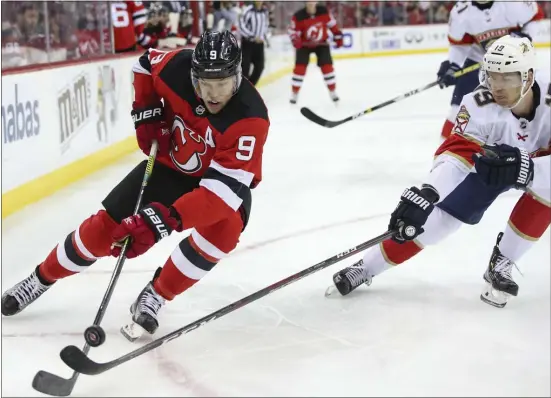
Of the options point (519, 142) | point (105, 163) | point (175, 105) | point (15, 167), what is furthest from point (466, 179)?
point (105, 163)

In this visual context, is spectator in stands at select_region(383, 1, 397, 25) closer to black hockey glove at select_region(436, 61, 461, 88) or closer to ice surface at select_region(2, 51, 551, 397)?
black hockey glove at select_region(436, 61, 461, 88)

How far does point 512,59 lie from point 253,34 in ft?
19.8

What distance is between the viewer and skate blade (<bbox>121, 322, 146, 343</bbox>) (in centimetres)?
229

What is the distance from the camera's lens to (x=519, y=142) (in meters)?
2.45

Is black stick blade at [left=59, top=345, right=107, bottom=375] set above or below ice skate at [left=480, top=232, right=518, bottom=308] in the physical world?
above

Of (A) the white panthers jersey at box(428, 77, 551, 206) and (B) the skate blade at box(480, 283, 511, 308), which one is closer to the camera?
(A) the white panthers jersey at box(428, 77, 551, 206)

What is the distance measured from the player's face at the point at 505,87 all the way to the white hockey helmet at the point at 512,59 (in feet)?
0.04

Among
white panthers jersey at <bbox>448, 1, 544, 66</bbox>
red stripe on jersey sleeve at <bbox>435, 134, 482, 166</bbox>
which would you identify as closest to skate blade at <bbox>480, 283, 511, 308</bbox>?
red stripe on jersey sleeve at <bbox>435, 134, 482, 166</bbox>

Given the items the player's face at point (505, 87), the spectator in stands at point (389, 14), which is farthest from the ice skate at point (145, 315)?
the spectator in stands at point (389, 14)

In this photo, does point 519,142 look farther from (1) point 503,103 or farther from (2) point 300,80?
(2) point 300,80

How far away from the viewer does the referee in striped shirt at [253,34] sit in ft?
26.6

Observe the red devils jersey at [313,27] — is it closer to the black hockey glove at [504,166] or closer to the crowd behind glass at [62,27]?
the crowd behind glass at [62,27]

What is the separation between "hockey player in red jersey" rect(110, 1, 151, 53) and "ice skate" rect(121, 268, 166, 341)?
3711 mm

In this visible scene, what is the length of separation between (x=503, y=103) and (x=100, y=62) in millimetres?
3181
